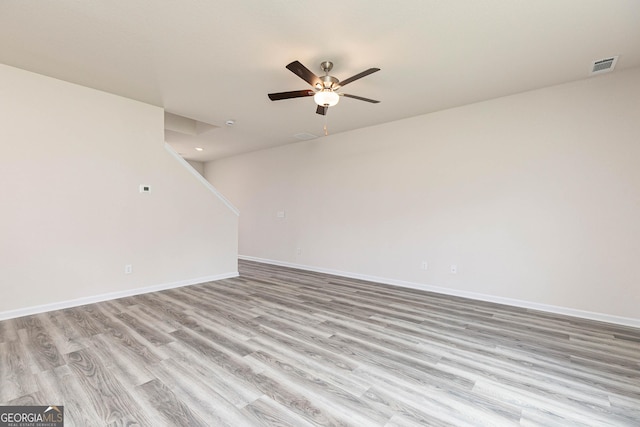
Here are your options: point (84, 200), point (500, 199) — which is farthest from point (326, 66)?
point (84, 200)

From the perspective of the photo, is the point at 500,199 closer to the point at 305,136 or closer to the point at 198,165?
the point at 305,136

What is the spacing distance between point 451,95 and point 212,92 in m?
3.18

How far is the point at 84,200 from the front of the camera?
3455mm

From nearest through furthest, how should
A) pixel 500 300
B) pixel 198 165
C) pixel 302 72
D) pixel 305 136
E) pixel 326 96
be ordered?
pixel 302 72
pixel 326 96
pixel 500 300
pixel 305 136
pixel 198 165

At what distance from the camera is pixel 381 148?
16.0 ft

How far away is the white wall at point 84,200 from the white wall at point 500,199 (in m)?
2.69

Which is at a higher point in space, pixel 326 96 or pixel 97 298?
pixel 326 96

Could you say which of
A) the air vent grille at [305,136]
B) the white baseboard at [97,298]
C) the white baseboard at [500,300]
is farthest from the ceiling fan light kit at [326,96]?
the white baseboard at [97,298]

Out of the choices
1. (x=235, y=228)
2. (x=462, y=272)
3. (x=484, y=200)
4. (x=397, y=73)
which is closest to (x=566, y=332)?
(x=462, y=272)

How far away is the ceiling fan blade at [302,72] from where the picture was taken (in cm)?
239

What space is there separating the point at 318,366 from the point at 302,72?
249cm

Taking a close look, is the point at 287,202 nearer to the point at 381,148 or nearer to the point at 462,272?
the point at 381,148

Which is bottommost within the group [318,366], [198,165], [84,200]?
[318,366]

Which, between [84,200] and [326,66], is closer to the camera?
[326,66]
